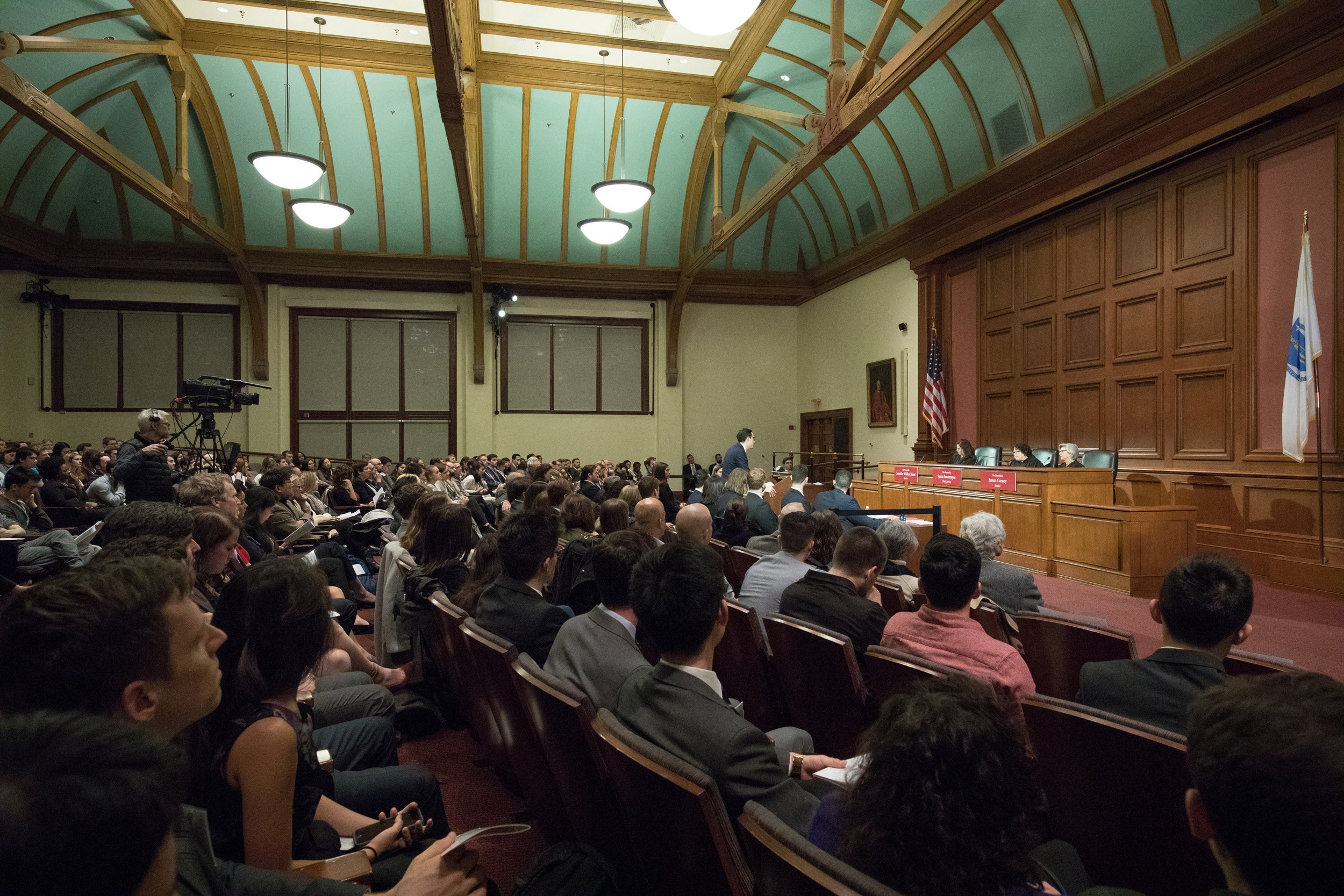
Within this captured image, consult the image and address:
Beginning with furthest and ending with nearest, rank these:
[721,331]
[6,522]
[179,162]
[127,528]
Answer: [721,331] < [179,162] < [6,522] < [127,528]

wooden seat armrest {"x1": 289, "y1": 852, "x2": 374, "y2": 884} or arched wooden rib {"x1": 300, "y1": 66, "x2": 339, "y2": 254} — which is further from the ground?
arched wooden rib {"x1": 300, "y1": 66, "x2": 339, "y2": 254}

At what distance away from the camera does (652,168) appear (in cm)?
1202

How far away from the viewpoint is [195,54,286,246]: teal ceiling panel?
10.0 metres

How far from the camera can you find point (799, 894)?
903 millimetres

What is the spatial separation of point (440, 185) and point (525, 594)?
442 inches

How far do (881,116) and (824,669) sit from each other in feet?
31.6

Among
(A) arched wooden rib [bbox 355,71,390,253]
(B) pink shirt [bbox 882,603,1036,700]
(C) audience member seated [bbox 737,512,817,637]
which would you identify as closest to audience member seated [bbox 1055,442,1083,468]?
(C) audience member seated [bbox 737,512,817,637]

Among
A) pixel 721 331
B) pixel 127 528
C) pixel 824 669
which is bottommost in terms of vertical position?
pixel 824 669

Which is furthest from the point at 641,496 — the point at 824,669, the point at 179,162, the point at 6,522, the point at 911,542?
the point at 179,162

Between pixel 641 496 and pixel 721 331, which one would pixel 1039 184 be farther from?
pixel 721 331

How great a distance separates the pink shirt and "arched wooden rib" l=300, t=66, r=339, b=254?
9.79m

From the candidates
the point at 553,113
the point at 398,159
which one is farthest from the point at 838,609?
the point at 398,159

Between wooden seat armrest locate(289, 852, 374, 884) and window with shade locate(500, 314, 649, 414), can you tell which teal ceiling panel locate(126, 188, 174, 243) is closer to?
window with shade locate(500, 314, 649, 414)

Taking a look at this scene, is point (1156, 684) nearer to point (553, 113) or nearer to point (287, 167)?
point (287, 167)
